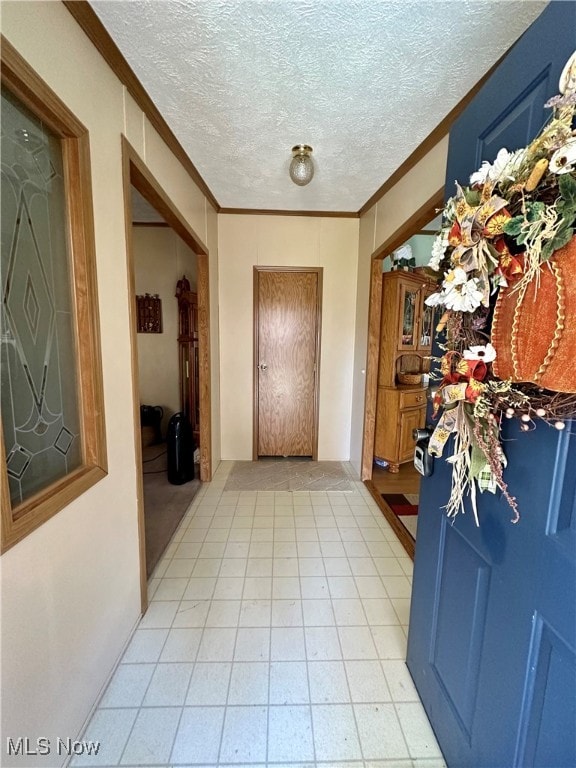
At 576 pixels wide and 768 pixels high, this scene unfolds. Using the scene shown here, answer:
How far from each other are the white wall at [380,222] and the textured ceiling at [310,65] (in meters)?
0.16

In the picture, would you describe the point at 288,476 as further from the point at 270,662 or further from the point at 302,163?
the point at 302,163

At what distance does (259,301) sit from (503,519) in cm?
288

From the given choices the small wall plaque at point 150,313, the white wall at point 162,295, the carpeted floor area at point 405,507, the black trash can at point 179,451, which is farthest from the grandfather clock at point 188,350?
the carpeted floor area at point 405,507

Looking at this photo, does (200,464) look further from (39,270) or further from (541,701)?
(541,701)

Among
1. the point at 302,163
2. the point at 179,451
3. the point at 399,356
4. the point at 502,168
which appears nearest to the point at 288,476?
the point at 179,451

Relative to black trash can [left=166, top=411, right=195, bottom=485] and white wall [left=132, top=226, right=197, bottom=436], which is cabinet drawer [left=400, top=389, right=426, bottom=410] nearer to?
black trash can [left=166, top=411, right=195, bottom=485]

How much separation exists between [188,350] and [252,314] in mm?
892

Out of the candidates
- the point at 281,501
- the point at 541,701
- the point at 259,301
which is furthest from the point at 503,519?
Result: the point at 259,301

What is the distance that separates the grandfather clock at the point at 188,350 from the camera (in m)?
3.41

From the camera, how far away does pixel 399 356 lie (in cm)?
315

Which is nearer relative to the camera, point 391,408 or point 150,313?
point 391,408

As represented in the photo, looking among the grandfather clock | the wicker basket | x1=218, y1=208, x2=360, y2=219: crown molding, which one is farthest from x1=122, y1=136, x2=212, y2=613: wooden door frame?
the wicker basket

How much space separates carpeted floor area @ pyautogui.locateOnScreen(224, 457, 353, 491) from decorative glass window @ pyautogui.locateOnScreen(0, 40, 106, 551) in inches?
74.3

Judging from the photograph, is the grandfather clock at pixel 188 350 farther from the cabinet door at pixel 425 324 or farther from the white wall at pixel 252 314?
the cabinet door at pixel 425 324
